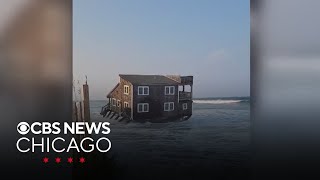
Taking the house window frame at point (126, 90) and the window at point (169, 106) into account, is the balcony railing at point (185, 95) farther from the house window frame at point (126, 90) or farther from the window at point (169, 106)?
the house window frame at point (126, 90)

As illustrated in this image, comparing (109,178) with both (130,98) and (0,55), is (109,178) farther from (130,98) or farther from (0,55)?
(0,55)

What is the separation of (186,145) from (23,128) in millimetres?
855

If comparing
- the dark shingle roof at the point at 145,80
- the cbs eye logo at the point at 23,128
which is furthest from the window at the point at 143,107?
the cbs eye logo at the point at 23,128

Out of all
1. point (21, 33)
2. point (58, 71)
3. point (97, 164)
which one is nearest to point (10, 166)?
point (97, 164)

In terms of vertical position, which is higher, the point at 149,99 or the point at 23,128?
the point at 149,99

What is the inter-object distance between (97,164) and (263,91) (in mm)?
958

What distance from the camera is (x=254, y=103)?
180cm

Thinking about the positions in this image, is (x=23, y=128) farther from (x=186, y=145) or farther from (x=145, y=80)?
(x=186, y=145)

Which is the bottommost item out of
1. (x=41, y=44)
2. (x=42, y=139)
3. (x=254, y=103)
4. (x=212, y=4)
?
(x=42, y=139)

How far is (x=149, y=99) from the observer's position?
1827 millimetres

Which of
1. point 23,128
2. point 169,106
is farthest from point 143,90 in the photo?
point 23,128

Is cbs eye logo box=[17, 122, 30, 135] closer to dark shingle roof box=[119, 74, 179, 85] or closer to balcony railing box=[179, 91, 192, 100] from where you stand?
dark shingle roof box=[119, 74, 179, 85]

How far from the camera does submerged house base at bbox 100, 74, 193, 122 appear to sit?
5.99 feet

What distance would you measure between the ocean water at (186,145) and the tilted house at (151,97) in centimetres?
5
